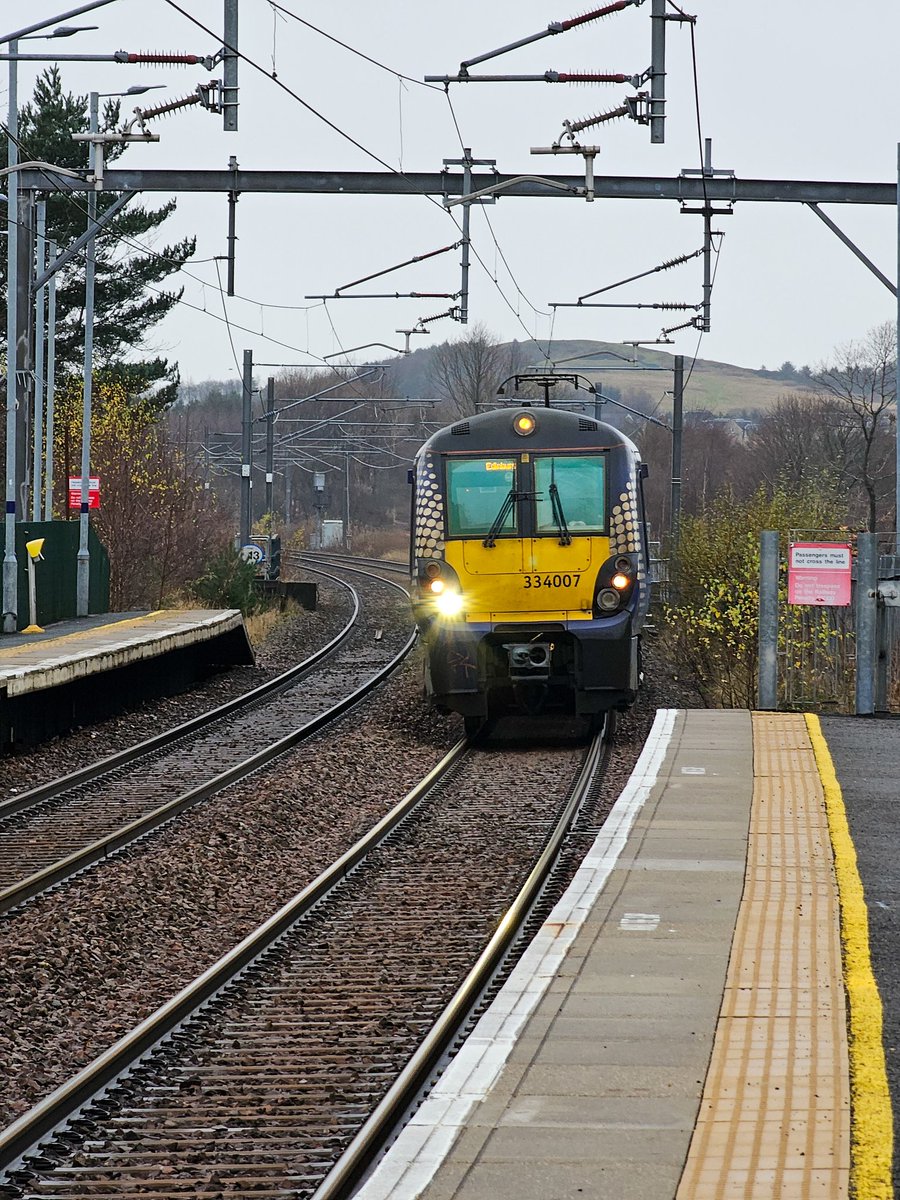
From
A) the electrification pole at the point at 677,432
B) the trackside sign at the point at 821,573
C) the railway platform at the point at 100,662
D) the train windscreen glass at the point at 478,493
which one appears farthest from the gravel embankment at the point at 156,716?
the electrification pole at the point at 677,432

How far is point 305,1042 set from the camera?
6.97 metres

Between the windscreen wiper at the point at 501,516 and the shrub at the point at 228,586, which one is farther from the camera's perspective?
the shrub at the point at 228,586

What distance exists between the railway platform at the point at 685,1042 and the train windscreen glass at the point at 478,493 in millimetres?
5671

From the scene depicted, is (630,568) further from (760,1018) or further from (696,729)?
(760,1018)

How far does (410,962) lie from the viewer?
26.9ft

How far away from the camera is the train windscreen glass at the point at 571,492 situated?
15695 millimetres

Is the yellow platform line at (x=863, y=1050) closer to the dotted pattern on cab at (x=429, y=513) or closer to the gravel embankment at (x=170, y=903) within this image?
the gravel embankment at (x=170, y=903)

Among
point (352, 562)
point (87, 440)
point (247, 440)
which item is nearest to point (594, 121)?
point (87, 440)

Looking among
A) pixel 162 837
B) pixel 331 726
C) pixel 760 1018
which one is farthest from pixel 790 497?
pixel 760 1018

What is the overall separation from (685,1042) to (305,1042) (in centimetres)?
168

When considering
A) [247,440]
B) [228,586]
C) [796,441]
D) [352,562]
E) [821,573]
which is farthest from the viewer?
[796,441]

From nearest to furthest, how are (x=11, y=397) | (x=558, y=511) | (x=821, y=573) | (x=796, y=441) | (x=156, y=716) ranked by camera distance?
(x=558, y=511) → (x=821, y=573) → (x=156, y=716) → (x=11, y=397) → (x=796, y=441)

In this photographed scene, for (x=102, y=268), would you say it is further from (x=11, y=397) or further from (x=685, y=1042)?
(x=685, y=1042)

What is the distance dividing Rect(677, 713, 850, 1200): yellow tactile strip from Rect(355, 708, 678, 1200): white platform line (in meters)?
0.75
